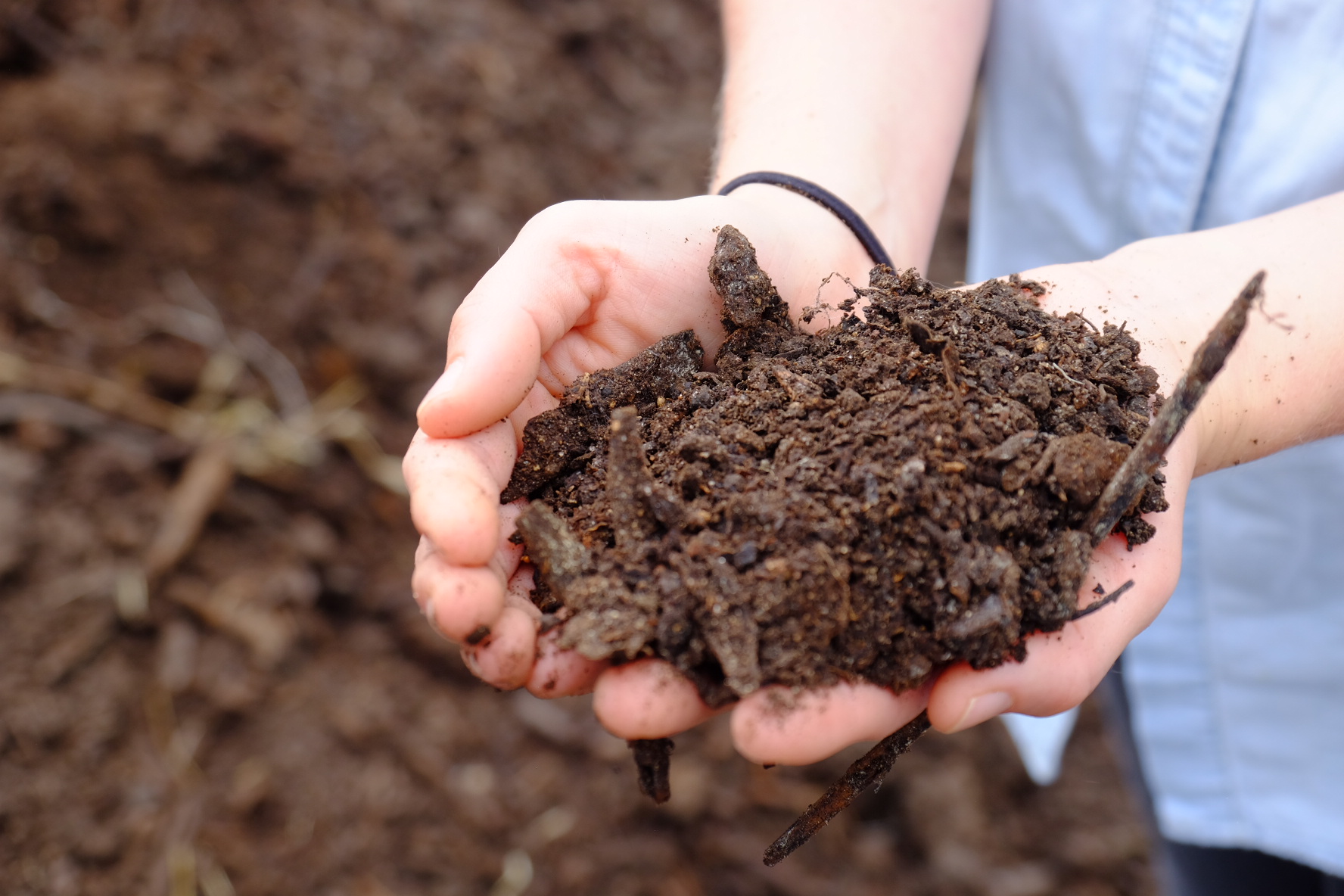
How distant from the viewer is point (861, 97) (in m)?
1.75

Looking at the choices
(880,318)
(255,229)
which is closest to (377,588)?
(255,229)

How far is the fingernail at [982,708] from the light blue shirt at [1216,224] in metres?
0.93

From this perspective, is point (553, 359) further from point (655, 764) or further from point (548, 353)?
point (655, 764)

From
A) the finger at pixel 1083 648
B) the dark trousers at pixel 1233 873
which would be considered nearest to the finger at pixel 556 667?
the finger at pixel 1083 648

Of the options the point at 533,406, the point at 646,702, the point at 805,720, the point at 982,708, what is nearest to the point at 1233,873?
the point at 982,708

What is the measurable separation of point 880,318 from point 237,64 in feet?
8.92

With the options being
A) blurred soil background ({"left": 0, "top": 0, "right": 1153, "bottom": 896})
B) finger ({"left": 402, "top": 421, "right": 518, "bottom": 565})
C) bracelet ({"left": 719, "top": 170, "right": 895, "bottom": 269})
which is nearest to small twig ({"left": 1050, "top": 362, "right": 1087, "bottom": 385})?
bracelet ({"left": 719, "top": 170, "right": 895, "bottom": 269})

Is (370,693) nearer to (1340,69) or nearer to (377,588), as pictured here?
(377,588)

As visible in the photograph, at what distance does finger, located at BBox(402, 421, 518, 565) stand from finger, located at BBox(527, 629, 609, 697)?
0.15m

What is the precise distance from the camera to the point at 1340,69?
1461mm

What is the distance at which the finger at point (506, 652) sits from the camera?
3.92 feet

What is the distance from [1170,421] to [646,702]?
2.64 feet

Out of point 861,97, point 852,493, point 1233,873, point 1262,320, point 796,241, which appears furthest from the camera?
point 1233,873

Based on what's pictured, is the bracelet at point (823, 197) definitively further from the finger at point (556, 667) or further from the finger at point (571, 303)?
the finger at point (556, 667)
